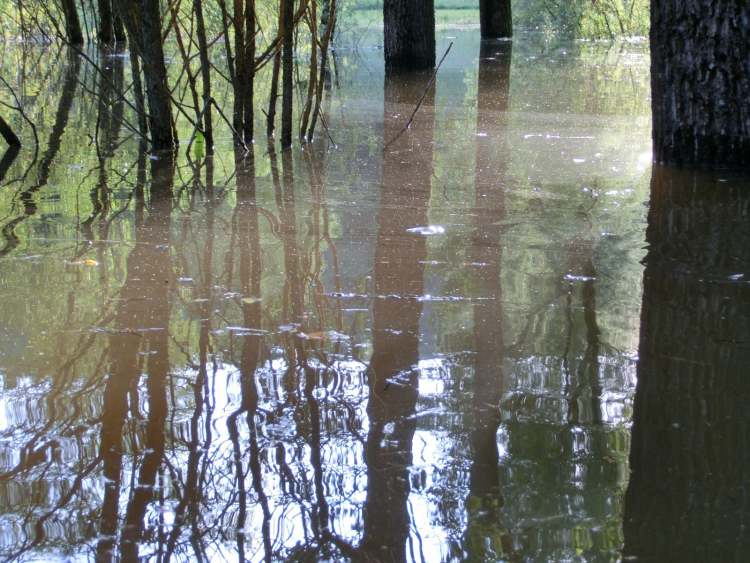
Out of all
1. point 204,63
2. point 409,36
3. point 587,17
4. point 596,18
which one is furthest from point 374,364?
point 587,17

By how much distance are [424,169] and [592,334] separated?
2.69 meters

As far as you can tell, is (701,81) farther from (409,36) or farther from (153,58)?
(409,36)

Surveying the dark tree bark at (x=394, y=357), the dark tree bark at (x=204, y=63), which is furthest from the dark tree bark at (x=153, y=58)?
the dark tree bark at (x=394, y=357)

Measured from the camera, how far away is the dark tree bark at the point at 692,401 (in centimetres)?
194

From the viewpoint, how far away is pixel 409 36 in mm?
12812

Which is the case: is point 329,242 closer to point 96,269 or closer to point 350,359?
point 96,269

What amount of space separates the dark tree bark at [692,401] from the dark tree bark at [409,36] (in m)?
8.98

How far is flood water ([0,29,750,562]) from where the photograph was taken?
6.49 feet

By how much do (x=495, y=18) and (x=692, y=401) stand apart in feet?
53.6

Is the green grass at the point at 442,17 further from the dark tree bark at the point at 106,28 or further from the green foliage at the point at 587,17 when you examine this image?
the dark tree bark at the point at 106,28

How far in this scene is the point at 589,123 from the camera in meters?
7.30

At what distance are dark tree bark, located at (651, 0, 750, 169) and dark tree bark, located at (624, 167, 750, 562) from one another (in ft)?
4.15

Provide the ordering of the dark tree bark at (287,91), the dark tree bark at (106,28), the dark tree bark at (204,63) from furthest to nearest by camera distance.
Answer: the dark tree bark at (106,28) < the dark tree bark at (287,91) < the dark tree bark at (204,63)

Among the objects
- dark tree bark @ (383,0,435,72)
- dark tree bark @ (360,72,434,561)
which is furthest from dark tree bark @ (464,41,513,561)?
dark tree bark @ (383,0,435,72)
